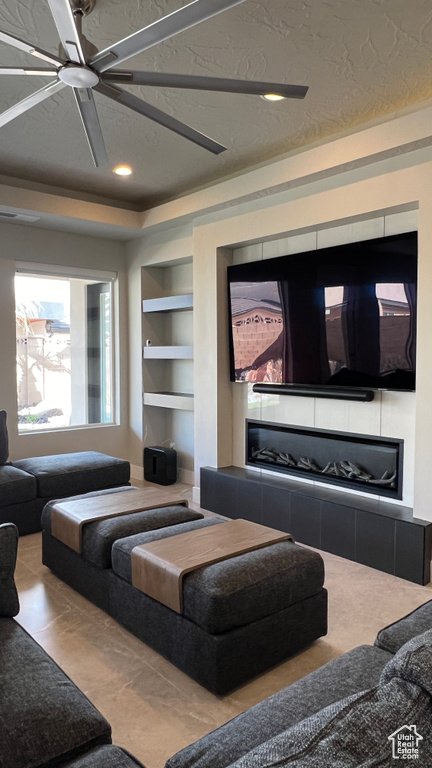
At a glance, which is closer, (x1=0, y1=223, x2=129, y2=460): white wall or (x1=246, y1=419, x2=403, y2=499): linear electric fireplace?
(x1=246, y1=419, x2=403, y2=499): linear electric fireplace

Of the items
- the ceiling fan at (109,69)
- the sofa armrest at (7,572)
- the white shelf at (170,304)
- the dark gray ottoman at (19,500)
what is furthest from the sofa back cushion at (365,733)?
the white shelf at (170,304)

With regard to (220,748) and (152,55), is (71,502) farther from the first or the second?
(152,55)

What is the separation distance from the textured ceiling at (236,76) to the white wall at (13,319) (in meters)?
0.75

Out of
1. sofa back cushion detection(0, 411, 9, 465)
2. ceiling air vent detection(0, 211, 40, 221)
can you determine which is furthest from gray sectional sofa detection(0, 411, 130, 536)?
→ ceiling air vent detection(0, 211, 40, 221)

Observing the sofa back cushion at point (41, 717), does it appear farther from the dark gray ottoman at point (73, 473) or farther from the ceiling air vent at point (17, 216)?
the ceiling air vent at point (17, 216)

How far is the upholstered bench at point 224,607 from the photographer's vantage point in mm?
2064

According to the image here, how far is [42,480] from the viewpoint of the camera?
401 centimetres

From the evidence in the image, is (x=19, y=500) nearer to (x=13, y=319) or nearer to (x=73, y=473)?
(x=73, y=473)

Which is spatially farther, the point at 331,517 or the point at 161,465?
the point at 161,465

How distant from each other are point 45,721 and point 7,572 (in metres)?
0.64

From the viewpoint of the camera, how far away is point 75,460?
445 cm

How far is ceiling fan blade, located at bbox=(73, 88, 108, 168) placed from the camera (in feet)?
6.94

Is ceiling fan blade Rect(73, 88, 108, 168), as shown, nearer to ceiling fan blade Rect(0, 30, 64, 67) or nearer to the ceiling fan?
the ceiling fan

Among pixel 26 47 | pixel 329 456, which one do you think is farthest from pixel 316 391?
pixel 26 47
